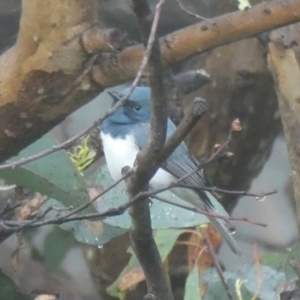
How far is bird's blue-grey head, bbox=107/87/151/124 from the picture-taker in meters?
1.12

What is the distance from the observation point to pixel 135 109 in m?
1.13

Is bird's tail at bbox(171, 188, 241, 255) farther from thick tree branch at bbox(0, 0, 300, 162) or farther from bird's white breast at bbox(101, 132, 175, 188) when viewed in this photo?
thick tree branch at bbox(0, 0, 300, 162)

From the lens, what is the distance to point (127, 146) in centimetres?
109

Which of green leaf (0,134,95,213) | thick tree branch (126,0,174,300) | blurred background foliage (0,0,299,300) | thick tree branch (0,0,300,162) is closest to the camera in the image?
thick tree branch (126,0,174,300)

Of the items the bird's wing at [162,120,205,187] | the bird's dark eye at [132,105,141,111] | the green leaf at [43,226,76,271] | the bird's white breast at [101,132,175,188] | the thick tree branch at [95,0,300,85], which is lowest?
the green leaf at [43,226,76,271]

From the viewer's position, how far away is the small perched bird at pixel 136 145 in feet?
3.56

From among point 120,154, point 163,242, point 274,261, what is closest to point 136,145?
point 120,154

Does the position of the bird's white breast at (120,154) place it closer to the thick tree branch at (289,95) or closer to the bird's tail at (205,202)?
the bird's tail at (205,202)

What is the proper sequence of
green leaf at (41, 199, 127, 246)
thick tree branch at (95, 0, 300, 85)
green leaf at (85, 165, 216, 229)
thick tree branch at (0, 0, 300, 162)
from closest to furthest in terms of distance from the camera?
thick tree branch at (95, 0, 300, 85) → thick tree branch at (0, 0, 300, 162) → green leaf at (85, 165, 216, 229) → green leaf at (41, 199, 127, 246)

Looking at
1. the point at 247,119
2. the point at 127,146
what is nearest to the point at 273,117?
the point at 247,119

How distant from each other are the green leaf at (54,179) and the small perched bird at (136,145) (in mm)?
154

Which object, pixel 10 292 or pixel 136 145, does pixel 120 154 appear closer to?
pixel 136 145

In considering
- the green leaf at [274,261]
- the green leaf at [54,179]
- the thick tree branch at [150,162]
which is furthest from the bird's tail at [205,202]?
the thick tree branch at [150,162]

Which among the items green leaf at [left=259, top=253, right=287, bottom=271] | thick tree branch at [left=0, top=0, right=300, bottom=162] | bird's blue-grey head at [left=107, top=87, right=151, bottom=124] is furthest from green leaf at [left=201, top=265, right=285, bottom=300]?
thick tree branch at [left=0, top=0, right=300, bottom=162]
